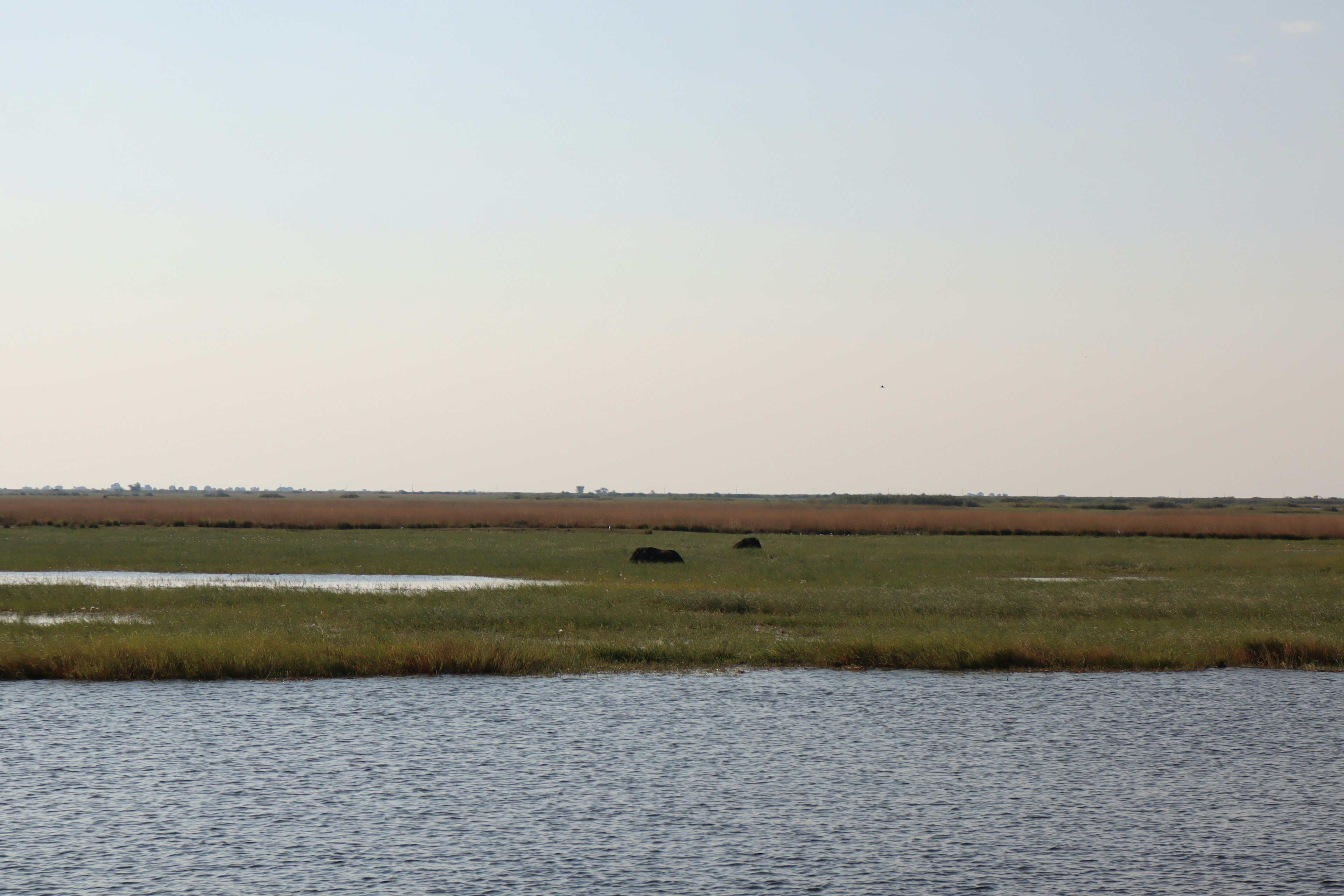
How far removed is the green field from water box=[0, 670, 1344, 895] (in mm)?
1866

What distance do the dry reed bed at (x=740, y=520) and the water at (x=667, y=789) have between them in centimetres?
6546

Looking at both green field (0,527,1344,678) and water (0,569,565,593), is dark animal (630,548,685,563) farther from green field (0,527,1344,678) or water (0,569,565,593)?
water (0,569,565,593)

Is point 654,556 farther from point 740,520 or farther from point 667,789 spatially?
point 740,520

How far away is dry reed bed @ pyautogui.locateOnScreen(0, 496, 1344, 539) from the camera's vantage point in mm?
87812

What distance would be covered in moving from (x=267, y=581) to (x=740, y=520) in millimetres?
59945

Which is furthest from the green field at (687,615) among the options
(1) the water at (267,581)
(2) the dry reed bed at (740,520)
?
(2) the dry reed bed at (740,520)

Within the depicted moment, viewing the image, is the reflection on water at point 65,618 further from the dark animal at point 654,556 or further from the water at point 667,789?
the dark animal at point 654,556

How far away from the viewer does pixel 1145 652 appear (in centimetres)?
2689

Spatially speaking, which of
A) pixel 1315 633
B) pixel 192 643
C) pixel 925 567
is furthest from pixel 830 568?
pixel 192 643

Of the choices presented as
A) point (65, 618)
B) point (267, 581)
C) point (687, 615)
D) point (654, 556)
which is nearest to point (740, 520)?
point (654, 556)

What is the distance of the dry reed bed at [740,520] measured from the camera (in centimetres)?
8781

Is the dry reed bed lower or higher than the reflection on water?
higher

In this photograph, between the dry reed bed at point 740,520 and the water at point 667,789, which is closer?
the water at point 667,789

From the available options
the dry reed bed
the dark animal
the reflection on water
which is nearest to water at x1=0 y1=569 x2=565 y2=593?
the reflection on water
